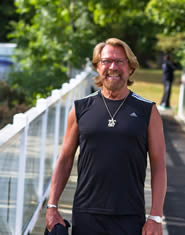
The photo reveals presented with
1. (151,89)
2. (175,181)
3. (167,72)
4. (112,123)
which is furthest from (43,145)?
(151,89)

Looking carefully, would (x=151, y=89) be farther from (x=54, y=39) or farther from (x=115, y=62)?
(x=115, y=62)

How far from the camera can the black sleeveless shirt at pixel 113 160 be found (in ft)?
9.80

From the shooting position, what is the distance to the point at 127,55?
3.14 m

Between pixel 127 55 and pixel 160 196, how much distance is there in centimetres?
81

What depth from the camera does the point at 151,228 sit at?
298cm

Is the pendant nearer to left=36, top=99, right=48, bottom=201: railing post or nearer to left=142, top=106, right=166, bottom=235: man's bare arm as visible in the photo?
left=142, top=106, right=166, bottom=235: man's bare arm

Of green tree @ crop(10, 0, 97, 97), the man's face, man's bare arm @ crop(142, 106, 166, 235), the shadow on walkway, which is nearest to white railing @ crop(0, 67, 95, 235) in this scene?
the man's face

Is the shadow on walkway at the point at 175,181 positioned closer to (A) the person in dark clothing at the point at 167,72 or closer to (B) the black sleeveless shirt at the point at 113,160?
(B) the black sleeveless shirt at the point at 113,160

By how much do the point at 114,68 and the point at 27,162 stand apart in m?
2.34

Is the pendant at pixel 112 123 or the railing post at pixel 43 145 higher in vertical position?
the pendant at pixel 112 123

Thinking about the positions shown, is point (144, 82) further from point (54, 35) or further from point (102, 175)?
point (102, 175)

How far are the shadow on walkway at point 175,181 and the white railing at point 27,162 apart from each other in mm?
1520

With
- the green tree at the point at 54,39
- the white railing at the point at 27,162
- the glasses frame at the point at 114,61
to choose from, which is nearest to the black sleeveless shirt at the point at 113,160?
the glasses frame at the point at 114,61

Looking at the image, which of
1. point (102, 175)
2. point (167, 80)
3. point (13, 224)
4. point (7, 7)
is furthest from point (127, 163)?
point (7, 7)
